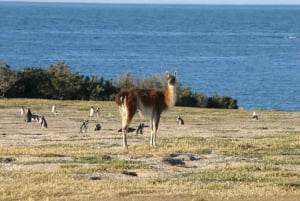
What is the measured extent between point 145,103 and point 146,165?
414cm

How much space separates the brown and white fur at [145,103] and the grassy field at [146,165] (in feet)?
2.46

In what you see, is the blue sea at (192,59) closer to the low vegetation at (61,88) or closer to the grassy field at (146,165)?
the low vegetation at (61,88)

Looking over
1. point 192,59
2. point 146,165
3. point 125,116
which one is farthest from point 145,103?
point 192,59

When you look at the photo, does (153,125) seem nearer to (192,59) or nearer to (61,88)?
(61,88)

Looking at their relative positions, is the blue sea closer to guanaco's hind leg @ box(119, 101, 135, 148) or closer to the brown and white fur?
the brown and white fur

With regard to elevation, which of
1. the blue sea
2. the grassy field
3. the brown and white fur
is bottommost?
the grassy field

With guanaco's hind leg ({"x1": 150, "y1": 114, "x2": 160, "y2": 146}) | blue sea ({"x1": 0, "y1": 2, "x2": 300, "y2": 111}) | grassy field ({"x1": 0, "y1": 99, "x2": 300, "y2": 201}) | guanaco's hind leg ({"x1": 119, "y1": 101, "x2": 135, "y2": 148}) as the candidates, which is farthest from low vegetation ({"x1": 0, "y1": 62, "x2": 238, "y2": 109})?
guanaco's hind leg ({"x1": 119, "y1": 101, "x2": 135, "y2": 148})

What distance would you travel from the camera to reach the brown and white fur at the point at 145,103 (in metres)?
21.6

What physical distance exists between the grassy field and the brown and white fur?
2.46ft

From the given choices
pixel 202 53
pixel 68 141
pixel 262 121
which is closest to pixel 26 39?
pixel 202 53

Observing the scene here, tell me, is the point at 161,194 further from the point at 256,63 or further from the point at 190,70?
the point at 256,63

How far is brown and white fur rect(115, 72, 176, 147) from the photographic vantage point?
21625 mm

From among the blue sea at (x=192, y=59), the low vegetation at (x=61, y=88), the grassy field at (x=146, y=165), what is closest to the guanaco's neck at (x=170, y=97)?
the grassy field at (x=146, y=165)

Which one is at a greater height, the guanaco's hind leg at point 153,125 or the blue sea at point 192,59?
the blue sea at point 192,59
